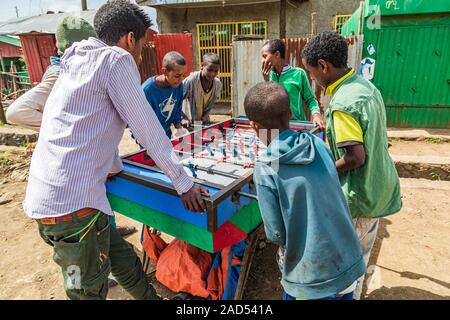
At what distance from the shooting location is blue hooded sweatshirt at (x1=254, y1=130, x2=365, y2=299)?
1340 millimetres

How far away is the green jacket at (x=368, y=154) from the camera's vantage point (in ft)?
5.37

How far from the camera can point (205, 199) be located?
1620mm

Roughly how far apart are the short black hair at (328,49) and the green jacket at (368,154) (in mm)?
125

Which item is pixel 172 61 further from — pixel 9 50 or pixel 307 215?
pixel 9 50

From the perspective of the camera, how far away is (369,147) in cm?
168

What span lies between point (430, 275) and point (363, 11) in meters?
5.37

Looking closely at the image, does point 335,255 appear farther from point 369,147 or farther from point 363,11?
point 363,11

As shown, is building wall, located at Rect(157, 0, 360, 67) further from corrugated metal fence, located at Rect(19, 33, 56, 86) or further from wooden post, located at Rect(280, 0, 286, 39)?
corrugated metal fence, located at Rect(19, 33, 56, 86)

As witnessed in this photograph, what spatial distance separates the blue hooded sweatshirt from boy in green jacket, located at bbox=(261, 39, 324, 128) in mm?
1891

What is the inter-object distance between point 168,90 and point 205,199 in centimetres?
198

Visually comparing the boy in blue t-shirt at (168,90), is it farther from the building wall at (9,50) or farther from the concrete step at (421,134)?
the building wall at (9,50)

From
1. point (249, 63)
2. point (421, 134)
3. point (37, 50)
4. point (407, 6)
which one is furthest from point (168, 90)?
point (37, 50)

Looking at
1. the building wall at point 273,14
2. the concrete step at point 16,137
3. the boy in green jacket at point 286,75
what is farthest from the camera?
the building wall at point 273,14

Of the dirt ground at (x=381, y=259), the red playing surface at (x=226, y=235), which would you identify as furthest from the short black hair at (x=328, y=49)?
the dirt ground at (x=381, y=259)
